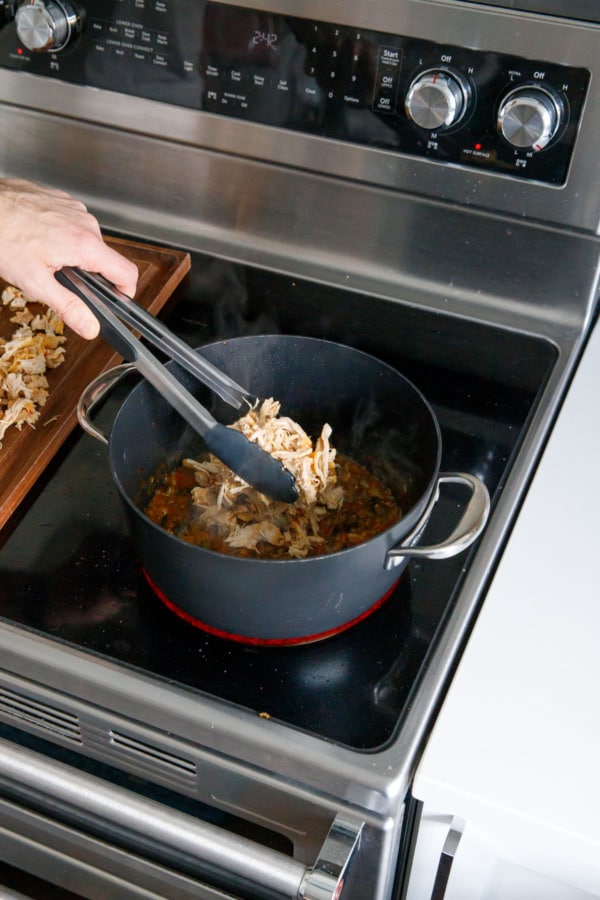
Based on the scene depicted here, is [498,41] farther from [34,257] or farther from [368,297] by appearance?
[34,257]

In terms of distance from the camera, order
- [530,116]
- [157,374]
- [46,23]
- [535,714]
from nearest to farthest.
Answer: [535,714] → [157,374] → [530,116] → [46,23]

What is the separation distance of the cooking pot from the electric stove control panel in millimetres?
282

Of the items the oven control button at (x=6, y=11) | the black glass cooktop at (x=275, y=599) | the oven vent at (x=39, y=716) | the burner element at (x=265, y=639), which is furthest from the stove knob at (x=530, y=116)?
the oven vent at (x=39, y=716)

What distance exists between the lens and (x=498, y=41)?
0.91 metres

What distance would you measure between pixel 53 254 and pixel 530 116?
492 mm

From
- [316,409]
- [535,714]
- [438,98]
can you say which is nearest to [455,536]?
[535,714]

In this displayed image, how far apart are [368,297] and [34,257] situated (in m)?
0.41

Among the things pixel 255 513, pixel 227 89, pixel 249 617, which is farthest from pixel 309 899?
pixel 227 89

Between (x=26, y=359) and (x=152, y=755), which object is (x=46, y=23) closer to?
(x=26, y=359)

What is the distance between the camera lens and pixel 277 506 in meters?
0.85

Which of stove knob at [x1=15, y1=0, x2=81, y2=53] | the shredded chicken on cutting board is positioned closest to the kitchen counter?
the shredded chicken on cutting board

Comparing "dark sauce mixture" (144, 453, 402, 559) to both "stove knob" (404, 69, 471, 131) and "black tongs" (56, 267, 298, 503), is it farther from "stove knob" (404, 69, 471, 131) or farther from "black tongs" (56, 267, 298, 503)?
"stove knob" (404, 69, 471, 131)

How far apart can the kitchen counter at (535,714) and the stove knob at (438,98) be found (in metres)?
0.40

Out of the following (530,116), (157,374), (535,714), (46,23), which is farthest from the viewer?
(46,23)
